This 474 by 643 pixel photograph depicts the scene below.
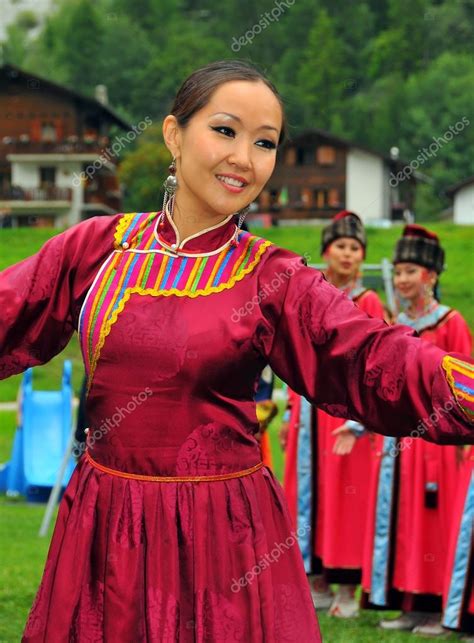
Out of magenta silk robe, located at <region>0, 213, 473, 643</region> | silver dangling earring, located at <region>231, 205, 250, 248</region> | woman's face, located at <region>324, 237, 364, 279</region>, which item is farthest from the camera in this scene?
woman's face, located at <region>324, 237, 364, 279</region>

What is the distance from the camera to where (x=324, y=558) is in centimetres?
673

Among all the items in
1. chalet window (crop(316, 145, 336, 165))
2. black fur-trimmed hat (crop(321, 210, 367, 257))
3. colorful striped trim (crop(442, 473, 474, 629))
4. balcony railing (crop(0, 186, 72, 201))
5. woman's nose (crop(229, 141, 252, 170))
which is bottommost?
colorful striped trim (crop(442, 473, 474, 629))

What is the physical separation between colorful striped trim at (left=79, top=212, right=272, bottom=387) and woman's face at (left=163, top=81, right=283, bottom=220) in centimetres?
12

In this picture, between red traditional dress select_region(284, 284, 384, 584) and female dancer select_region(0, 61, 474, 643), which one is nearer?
female dancer select_region(0, 61, 474, 643)

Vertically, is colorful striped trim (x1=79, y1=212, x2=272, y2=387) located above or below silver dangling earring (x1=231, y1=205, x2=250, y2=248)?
below

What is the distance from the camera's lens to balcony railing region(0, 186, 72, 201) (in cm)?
5834

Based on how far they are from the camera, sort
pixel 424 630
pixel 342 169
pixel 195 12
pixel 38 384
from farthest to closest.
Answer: pixel 195 12 → pixel 342 169 → pixel 38 384 → pixel 424 630

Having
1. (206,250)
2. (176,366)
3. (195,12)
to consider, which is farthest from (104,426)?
(195,12)

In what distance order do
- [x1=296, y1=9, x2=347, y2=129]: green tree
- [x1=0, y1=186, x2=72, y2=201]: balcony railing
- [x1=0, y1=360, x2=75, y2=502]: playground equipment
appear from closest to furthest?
[x1=0, y1=360, x2=75, y2=502]: playground equipment
[x1=0, y1=186, x2=72, y2=201]: balcony railing
[x1=296, y1=9, x2=347, y2=129]: green tree

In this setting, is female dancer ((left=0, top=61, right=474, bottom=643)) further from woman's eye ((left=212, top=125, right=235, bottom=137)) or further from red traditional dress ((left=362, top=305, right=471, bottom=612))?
red traditional dress ((left=362, top=305, right=471, bottom=612))

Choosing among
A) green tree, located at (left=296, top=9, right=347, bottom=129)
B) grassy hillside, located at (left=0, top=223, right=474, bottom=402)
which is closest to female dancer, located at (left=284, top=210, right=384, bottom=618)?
grassy hillside, located at (left=0, top=223, right=474, bottom=402)

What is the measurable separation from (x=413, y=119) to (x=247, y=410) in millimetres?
75378

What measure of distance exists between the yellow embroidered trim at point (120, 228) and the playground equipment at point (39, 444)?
332 inches

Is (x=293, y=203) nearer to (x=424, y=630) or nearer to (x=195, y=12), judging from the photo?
(x=195, y=12)
